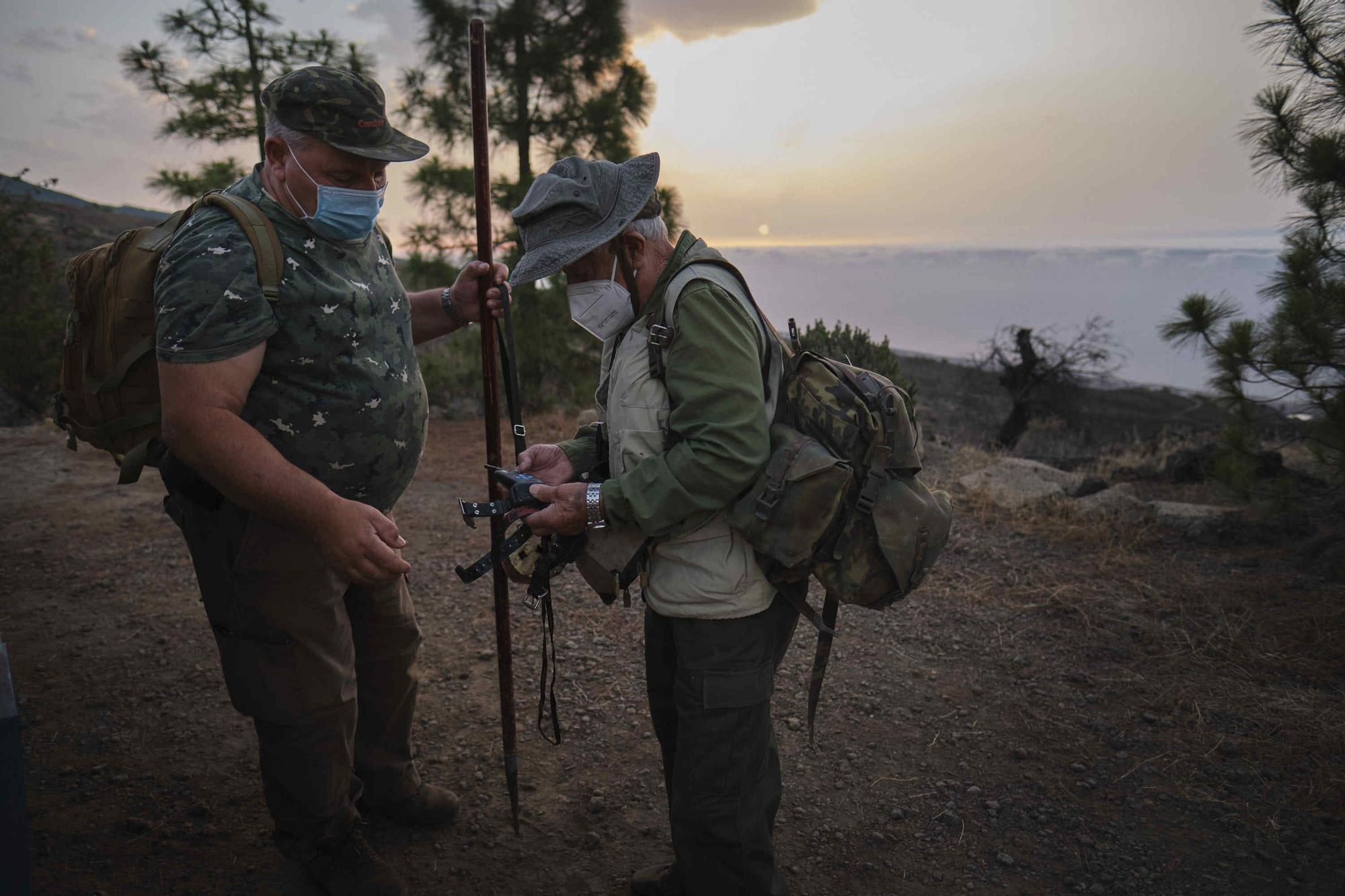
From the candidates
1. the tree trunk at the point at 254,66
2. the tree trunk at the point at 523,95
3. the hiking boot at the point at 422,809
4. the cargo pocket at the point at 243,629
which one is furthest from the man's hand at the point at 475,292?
the tree trunk at the point at 254,66

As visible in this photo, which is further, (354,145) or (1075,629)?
(1075,629)

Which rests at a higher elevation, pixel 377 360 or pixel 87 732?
pixel 377 360

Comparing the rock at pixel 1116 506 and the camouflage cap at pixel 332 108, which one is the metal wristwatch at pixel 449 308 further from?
the rock at pixel 1116 506

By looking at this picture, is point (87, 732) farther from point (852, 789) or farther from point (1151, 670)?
point (1151, 670)

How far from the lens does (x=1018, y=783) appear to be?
306 cm

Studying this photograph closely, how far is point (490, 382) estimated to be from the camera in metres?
2.67

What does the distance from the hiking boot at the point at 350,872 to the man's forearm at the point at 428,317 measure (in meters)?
1.65

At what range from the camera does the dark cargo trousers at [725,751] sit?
1993mm

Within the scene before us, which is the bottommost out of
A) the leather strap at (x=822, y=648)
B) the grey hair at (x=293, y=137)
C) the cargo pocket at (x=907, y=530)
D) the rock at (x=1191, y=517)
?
the rock at (x=1191, y=517)

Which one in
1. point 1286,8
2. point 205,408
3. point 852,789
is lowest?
point 852,789

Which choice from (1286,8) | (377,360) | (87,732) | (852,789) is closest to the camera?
(377,360)

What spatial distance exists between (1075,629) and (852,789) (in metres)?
1.97

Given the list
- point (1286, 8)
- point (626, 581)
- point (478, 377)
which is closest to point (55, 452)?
point (478, 377)

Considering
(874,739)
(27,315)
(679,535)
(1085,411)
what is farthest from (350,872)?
(1085,411)
